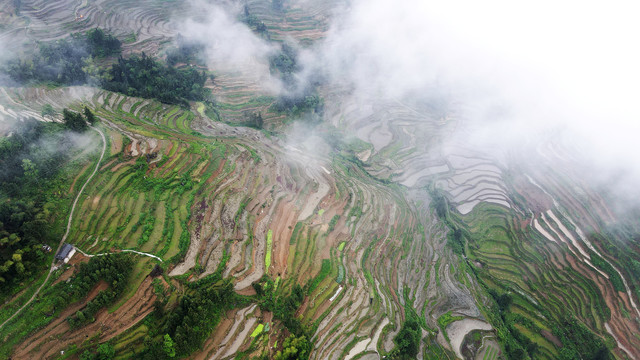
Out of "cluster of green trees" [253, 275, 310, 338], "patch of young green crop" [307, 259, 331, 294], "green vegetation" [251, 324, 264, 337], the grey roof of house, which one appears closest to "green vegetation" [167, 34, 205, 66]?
the grey roof of house

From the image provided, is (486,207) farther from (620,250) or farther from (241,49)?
(241,49)

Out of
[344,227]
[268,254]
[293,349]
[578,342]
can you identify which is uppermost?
[293,349]

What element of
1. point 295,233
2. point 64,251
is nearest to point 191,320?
point 64,251

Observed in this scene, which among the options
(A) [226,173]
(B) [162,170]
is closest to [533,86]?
(A) [226,173]

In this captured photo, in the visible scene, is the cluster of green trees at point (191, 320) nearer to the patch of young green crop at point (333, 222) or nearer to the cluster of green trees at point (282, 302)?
the cluster of green trees at point (282, 302)

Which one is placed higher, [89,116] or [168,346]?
[89,116]

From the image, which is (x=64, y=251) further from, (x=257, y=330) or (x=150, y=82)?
(x=150, y=82)
